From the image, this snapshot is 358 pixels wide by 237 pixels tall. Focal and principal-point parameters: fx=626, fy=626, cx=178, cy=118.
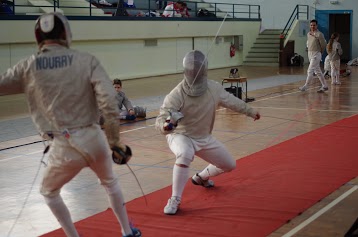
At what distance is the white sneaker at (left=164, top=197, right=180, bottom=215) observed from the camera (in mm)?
4840

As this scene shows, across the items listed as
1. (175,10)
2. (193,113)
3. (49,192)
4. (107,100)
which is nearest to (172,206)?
(193,113)

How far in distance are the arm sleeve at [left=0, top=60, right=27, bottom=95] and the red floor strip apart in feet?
4.11

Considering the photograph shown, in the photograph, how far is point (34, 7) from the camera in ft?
54.4

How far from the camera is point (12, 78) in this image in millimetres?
3674

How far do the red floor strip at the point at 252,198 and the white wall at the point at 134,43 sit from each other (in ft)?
29.7

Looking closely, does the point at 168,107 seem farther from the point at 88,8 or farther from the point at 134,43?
the point at 134,43

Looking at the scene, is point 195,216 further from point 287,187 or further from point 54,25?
point 54,25

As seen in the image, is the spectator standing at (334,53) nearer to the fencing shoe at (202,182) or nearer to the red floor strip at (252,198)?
the red floor strip at (252,198)

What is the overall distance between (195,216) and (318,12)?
933 inches

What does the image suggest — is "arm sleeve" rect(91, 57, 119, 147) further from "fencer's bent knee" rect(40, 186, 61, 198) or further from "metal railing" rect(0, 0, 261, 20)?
"metal railing" rect(0, 0, 261, 20)

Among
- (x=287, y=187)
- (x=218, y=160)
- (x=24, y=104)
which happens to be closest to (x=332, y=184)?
(x=287, y=187)

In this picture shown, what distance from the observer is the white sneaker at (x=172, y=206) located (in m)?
4.84

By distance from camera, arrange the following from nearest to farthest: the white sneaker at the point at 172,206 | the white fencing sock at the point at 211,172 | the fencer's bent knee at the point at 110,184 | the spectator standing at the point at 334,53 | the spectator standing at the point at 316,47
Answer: the fencer's bent knee at the point at 110,184, the white sneaker at the point at 172,206, the white fencing sock at the point at 211,172, the spectator standing at the point at 316,47, the spectator standing at the point at 334,53

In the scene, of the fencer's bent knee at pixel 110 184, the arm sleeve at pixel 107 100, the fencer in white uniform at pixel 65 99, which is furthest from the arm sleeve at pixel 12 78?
the fencer's bent knee at pixel 110 184
